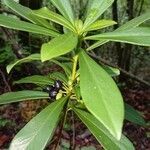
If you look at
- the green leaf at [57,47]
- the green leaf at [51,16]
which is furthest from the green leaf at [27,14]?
the green leaf at [57,47]

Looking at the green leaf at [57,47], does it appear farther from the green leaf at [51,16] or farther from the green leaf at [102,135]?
the green leaf at [102,135]

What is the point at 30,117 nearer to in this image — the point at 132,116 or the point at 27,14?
the point at 132,116

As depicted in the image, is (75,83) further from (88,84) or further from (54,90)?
(88,84)

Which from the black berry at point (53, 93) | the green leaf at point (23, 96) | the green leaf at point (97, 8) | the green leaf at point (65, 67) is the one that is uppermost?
the green leaf at point (97, 8)

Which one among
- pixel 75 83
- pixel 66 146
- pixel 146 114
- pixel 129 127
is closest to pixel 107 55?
pixel 146 114

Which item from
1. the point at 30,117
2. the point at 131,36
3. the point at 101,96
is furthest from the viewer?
the point at 30,117

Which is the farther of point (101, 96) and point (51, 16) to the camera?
point (51, 16)

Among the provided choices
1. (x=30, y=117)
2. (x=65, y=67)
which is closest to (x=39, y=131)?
(x=65, y=67)
